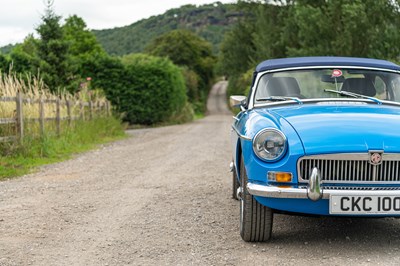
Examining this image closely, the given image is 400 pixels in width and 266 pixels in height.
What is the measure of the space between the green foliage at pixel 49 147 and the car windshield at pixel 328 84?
533 centimetres

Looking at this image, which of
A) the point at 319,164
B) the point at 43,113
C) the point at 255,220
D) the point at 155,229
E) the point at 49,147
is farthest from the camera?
the point at 43,113

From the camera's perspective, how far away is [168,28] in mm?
158375

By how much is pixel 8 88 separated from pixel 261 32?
29.8 metres

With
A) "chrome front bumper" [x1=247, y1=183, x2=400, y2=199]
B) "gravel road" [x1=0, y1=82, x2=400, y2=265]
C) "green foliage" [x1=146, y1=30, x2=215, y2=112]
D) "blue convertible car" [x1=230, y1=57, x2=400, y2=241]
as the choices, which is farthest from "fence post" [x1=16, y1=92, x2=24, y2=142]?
"green foliage" [x1=146, y1=30, x2=215, y2=112]

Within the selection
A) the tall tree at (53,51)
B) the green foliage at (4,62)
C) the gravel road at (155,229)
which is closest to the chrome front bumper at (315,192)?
the gravel road at (155,229)

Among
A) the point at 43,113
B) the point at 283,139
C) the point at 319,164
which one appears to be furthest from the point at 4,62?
the point at 319,164

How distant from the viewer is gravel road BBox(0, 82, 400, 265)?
14.0ft

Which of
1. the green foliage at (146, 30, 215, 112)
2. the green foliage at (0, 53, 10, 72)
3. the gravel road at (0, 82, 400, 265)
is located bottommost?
the gravel road at (0, 82, 400, 265)

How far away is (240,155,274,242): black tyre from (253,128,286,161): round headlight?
39 cm

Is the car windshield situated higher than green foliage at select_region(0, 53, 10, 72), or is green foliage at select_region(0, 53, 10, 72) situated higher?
green foliage at select_region(0, 53, 10, 72)

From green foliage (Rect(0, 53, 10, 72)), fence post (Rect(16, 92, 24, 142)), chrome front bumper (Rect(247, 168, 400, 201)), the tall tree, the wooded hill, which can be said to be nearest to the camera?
chrome front bumper (Rect(247, 168, 400, 201))

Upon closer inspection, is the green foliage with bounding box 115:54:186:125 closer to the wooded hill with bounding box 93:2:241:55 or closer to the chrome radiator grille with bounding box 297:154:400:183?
the chrome radiator grille with bounding box 297:154:400:183

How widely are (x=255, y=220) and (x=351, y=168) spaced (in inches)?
34.4

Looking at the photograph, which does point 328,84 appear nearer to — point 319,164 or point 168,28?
point 319,164
